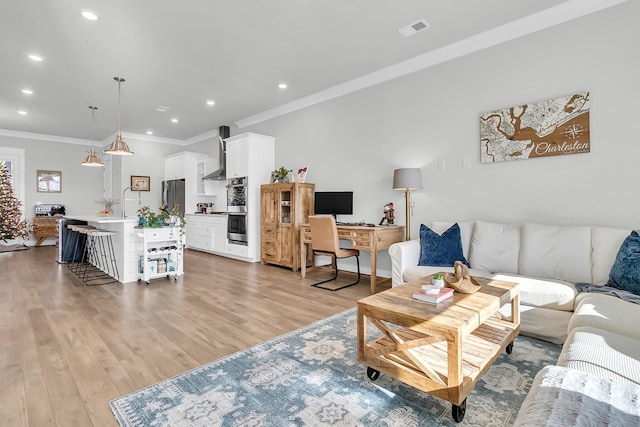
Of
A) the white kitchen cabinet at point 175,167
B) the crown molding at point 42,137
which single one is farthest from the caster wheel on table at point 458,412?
the crown molding at point 42,137

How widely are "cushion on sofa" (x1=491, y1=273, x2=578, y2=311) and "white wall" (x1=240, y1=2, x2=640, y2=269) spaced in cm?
98

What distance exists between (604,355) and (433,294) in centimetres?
78

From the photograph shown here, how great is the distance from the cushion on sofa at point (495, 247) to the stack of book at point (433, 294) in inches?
56.5

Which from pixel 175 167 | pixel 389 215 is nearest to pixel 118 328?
pixel 389 215

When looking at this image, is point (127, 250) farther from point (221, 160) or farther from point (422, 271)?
point (422, 271)

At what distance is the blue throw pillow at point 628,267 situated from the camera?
7.34 feet

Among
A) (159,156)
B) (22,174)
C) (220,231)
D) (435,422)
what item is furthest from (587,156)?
(22,174)

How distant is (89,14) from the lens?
3133mm

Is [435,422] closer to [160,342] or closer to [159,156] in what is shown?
[160,342]

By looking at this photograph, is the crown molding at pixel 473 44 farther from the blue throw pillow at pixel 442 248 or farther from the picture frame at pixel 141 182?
the picture frame at pixel 141 182

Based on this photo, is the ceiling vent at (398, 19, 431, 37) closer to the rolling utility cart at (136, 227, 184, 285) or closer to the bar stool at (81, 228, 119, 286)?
the rolling utility cart at (136, 227, 184, 285)

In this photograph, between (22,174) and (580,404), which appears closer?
(580,404)

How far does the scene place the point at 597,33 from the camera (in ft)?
9.67

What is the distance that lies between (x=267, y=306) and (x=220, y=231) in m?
3.71
